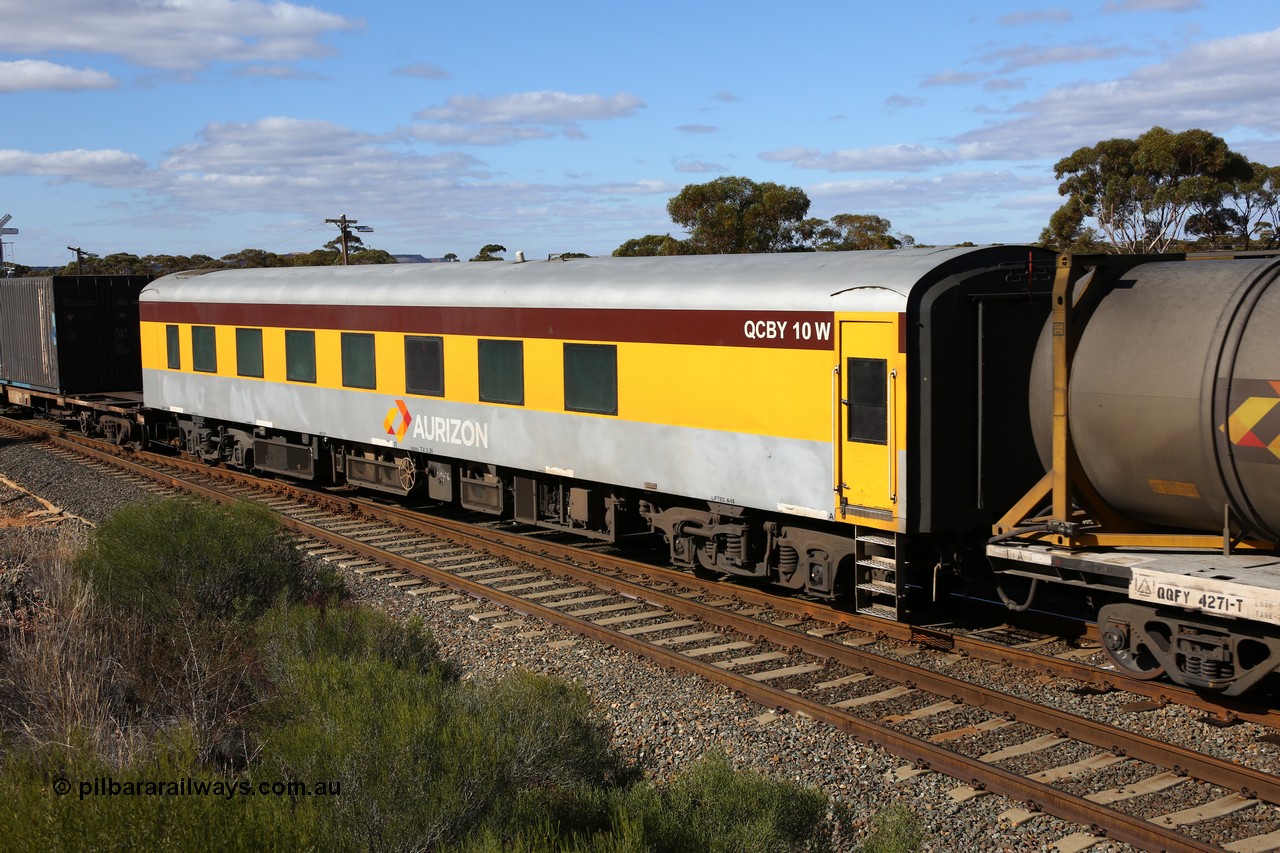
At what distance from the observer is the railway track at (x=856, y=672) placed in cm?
647

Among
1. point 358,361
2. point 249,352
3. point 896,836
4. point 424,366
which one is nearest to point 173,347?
point 249,352

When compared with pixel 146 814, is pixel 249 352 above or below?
above

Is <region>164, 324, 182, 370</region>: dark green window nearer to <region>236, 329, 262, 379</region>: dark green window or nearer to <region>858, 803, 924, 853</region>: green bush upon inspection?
<region>236, 329, 262, 379</region>: dark green window

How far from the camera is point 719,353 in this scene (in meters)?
10.7

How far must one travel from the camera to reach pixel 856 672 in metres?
9.00

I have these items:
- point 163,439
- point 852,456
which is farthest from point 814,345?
point 163,439

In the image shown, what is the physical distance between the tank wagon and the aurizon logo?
0.04 m

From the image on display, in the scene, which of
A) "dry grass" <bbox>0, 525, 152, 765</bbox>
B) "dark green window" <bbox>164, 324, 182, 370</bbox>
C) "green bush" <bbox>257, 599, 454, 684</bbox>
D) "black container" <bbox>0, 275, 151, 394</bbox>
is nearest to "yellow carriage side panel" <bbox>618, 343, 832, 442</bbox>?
"green bush" <bbox>257, 599, 454, 684</bbox>

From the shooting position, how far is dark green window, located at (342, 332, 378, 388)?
15.5m

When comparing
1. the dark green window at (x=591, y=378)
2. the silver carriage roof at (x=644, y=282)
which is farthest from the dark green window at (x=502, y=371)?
the dark green window at (x=591, y=378)

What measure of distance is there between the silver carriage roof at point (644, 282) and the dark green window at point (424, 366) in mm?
527

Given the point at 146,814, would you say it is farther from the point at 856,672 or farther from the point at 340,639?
the point at 856,672

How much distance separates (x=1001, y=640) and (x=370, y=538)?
27.0ft

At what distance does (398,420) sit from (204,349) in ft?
19.2
